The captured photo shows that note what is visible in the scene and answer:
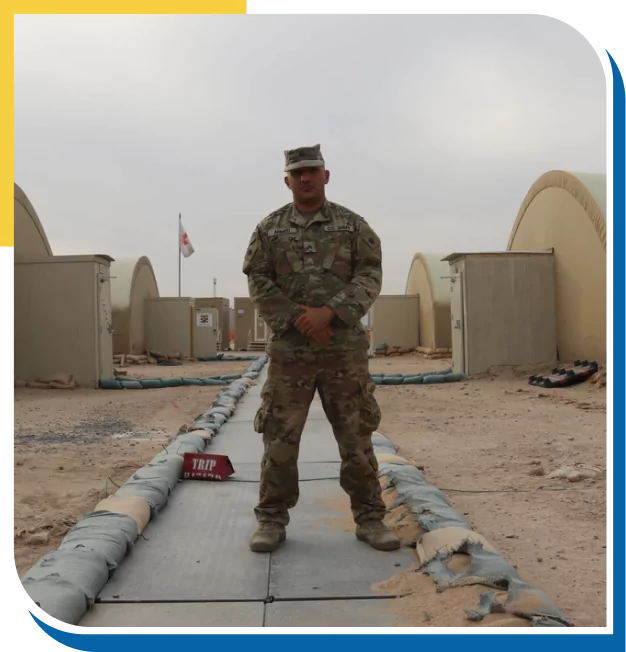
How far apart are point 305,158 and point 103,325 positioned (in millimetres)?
10604

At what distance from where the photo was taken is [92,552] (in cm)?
275

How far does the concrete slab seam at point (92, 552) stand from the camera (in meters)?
2.31

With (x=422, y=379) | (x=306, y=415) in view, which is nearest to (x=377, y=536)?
(x=306, y=415)

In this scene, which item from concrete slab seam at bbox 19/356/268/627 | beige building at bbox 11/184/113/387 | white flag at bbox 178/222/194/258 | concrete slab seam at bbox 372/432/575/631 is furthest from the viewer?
white flag at bbox 178/222/194/258

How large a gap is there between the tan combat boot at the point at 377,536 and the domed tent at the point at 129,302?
16.4 metres

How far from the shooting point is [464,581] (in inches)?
99.7

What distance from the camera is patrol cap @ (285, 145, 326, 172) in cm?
306

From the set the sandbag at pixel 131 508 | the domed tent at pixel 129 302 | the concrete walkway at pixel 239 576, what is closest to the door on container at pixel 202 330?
the domed tent at pixel 129 302

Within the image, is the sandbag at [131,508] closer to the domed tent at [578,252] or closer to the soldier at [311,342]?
the soldier at [311,342]

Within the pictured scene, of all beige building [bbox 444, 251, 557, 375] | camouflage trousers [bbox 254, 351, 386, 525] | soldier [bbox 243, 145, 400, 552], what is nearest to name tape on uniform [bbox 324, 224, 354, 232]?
soldier [bbox 243, 145, 400, 552]

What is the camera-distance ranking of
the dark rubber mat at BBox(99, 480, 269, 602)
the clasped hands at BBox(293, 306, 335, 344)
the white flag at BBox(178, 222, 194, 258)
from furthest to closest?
the white flag at BBox(178, 222, 194, 258) < the clasped hands at BBox(293, 306, 335, 344) < the dark rubber mat at BBox(99, 480, 269, 602)

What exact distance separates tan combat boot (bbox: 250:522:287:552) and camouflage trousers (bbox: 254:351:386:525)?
0.03m

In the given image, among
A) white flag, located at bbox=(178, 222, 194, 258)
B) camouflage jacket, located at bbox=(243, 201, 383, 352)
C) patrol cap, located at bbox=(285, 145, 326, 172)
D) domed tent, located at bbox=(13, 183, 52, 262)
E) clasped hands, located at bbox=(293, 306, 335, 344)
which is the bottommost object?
clasped hands, located at bbox=(293, 306, 335, 344)

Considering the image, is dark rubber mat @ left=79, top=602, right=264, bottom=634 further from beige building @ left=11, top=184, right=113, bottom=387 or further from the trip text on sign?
beige building @ left=11, top=184, right=113, bottom=387
